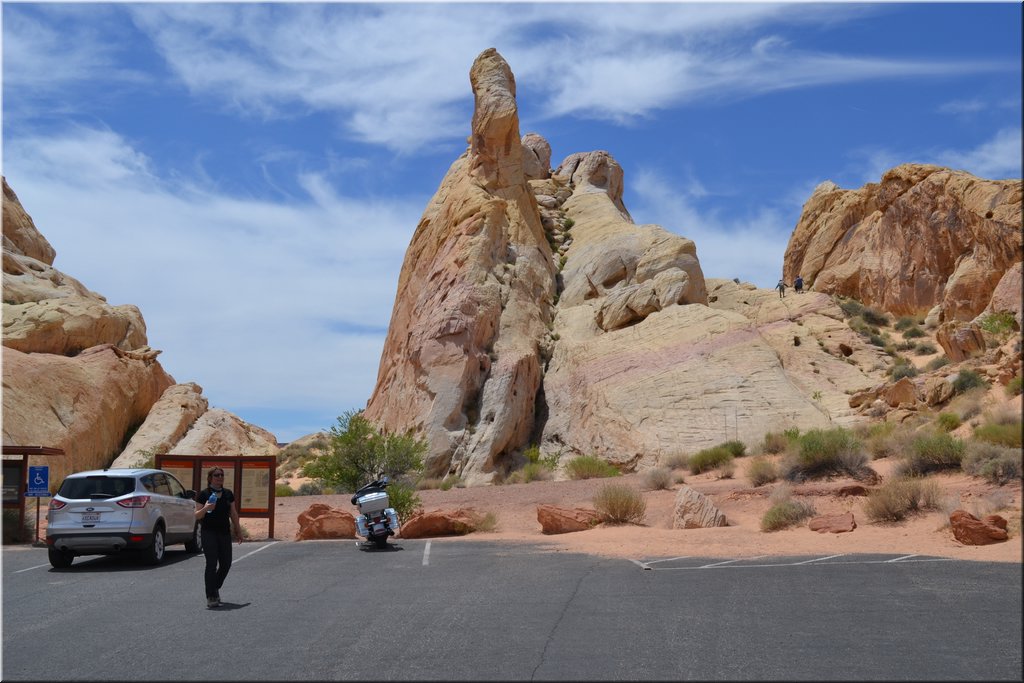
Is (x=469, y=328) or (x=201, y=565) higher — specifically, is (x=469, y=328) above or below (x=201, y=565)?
above

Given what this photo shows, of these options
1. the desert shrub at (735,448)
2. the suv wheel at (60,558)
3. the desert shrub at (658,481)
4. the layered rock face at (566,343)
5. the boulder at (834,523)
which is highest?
the layered rock face at (566,343)

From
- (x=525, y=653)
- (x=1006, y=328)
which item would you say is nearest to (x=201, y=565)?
(x=525, y=653)

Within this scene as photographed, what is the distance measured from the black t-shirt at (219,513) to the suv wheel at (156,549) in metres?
4.60

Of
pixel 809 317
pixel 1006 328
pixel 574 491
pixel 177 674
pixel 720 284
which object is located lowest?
pixel 177 674

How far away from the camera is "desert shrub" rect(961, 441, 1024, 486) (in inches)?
702

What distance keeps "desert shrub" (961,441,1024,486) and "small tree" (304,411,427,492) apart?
1710cm

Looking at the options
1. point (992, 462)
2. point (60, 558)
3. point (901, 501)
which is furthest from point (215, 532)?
point (992, 462)

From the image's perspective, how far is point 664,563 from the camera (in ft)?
47.8

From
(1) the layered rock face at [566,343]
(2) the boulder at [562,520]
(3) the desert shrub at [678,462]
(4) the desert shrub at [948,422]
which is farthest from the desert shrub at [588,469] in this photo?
(4) the desert shrub at [948,422]

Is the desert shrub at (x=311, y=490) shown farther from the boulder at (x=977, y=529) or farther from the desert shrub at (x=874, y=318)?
the desert shrub at (x=874, y=318)

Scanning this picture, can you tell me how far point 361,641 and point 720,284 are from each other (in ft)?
143

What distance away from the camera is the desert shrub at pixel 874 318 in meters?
49.7

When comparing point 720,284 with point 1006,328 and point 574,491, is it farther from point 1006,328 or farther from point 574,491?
point 574,491

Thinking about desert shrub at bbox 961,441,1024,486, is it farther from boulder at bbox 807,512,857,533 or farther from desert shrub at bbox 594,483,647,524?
desert shrub at bbox 594,483,647,524
